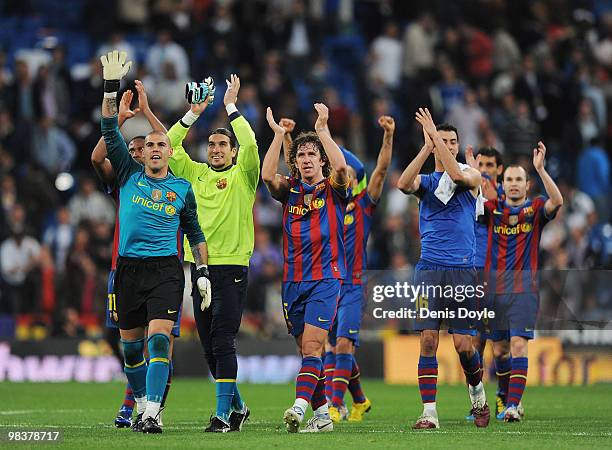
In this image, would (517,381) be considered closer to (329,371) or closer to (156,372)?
(329,371)

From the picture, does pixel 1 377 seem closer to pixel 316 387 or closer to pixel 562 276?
pixel 562 276

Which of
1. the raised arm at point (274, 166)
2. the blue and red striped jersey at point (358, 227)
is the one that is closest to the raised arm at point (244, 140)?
the raised arm at point (274, 166)

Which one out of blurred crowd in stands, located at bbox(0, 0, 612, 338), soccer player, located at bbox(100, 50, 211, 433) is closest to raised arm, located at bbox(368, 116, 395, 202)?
soccer player, located at bbox(100, 50, 211, 433)

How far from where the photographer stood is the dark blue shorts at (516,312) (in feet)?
45.4

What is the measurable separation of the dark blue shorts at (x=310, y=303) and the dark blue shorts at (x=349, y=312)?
1966 millimetres

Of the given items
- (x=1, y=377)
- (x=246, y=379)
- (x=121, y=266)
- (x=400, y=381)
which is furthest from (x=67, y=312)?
(x=121, y=266)

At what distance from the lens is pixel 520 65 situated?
91.0 feet

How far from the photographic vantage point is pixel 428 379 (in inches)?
492

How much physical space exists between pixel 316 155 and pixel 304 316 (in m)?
1.43

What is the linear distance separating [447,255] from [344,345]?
6.02 feet

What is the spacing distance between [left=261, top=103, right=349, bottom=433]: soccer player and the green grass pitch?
0.80 meters

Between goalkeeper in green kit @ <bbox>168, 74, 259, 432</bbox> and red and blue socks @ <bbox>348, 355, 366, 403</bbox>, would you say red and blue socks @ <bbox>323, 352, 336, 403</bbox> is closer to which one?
red and blue socks @ <bbox>348, 355, 366, 403</bbox>

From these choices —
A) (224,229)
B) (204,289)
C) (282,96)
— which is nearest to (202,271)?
(204,289)

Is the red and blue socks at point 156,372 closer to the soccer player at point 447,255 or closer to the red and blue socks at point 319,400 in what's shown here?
the red and blue socks at point 319,400
